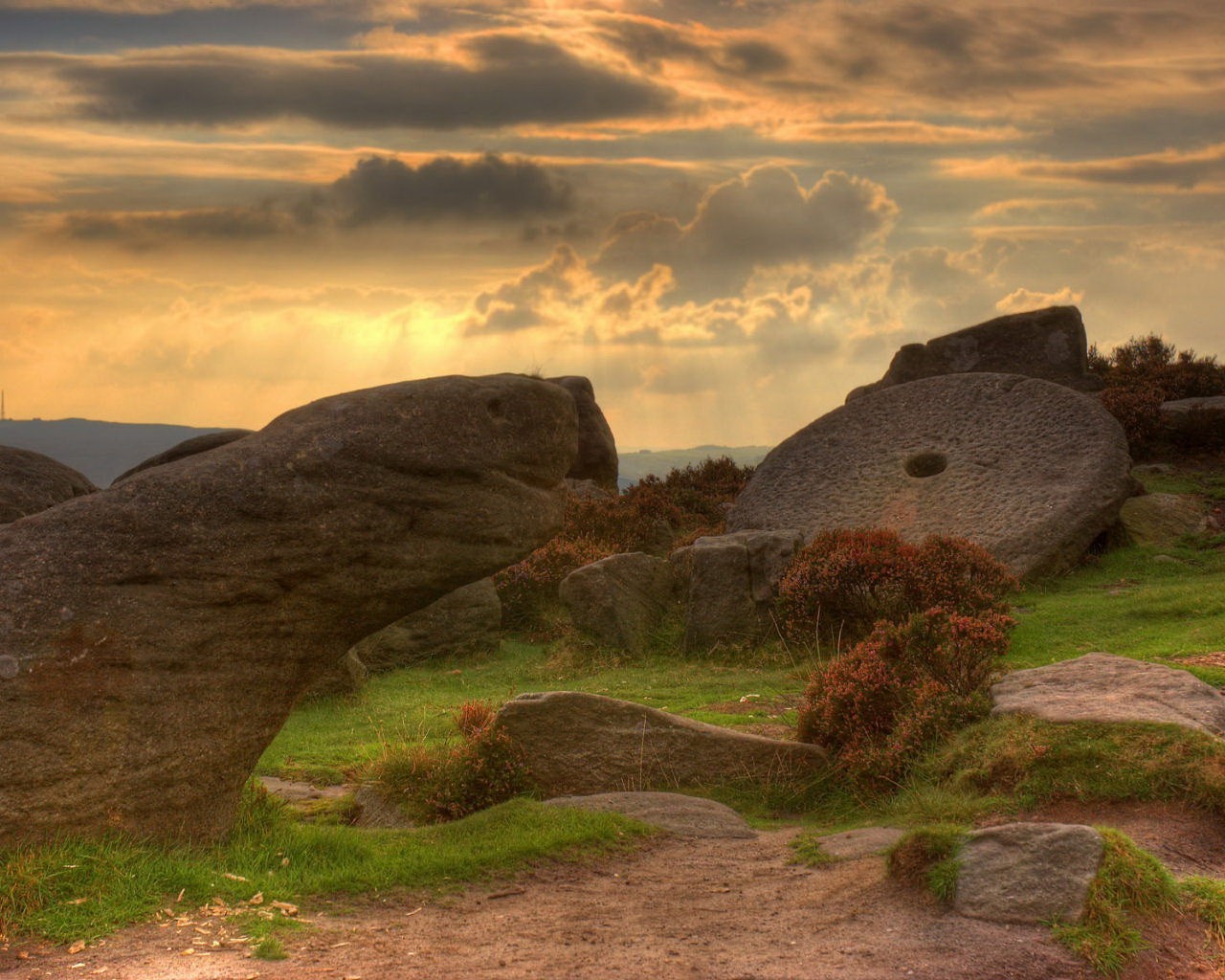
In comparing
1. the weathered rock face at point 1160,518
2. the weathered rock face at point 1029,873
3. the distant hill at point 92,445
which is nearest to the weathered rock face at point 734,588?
the weathered rock face at point 1160,518

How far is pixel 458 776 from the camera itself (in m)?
10.2

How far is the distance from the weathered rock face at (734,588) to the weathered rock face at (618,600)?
84cm

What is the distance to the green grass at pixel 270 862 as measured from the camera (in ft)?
23.8

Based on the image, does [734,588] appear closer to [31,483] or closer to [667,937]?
[31,483]

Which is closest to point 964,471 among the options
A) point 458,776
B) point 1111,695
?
point 1111,695

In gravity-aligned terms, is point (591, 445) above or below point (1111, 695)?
above

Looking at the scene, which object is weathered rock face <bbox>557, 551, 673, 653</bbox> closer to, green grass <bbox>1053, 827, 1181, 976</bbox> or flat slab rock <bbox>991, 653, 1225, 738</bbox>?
flat slab rock <bbox>991, 653, 1225, 738</bbox>

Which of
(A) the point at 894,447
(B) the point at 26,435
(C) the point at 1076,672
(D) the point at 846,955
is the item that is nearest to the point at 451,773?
(D) the point at 846,955

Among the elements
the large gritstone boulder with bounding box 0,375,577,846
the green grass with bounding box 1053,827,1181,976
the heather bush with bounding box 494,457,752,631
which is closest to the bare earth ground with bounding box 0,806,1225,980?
the green grass with bounding box 1053,827,1181,976

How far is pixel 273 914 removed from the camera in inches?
291

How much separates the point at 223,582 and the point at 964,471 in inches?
585

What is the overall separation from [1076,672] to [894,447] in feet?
38.0

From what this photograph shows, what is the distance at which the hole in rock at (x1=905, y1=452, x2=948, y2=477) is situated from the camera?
69.7ft

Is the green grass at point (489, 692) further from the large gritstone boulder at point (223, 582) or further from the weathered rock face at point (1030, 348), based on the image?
the weathered rock face at point (1030, 348)
